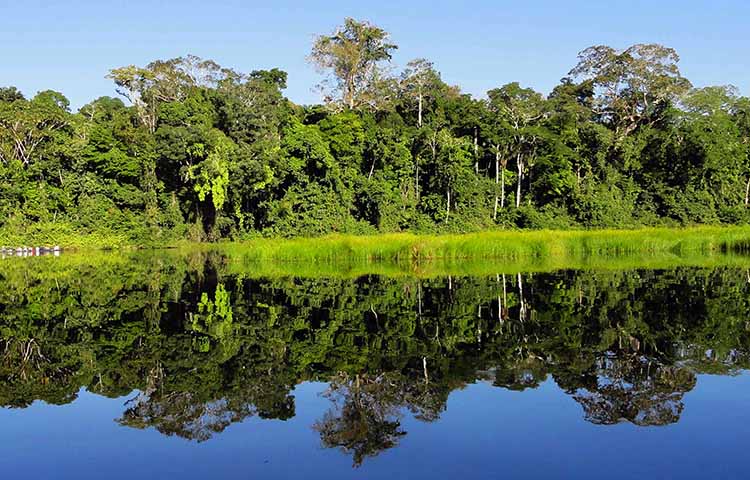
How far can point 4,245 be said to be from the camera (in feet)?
93.9

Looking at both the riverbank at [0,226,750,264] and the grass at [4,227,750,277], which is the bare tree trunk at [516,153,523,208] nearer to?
the riverbank at [0,226,750,264]

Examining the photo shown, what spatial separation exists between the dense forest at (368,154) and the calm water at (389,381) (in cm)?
2003

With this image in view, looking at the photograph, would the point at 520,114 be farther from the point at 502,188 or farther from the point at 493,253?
the point at 493,253

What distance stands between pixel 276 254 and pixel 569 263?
7805 mm

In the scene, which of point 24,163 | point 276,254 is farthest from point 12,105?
point 276,254

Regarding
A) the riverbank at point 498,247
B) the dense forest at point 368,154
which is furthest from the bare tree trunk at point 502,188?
the riverbank at point 498,247

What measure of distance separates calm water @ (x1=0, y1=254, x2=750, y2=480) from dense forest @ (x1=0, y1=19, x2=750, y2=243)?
20.0 metres

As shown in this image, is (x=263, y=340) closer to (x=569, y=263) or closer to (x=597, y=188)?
(x=569, y=263)

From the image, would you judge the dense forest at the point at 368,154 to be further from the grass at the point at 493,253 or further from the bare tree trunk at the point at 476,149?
the grass at the point at 493,253

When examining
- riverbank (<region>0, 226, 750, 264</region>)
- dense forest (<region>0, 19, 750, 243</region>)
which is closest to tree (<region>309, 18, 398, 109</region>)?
dense forest (<region>0, 19, 750, 243</region>)

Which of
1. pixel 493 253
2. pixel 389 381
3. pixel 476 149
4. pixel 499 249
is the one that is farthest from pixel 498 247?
pixel 476 149

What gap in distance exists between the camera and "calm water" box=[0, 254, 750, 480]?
425 cm

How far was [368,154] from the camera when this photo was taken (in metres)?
32.9

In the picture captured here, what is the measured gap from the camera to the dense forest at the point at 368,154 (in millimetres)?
30625
